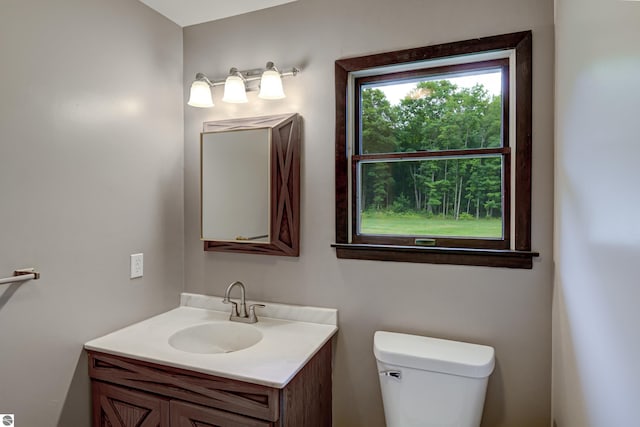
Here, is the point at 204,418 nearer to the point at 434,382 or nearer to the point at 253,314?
the point at 253,314

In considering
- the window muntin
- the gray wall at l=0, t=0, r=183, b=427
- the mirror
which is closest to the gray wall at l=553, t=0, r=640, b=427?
the window muntin

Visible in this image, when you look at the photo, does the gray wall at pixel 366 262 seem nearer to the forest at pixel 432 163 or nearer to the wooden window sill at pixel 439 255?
the wooden window sill at pixel 439 255

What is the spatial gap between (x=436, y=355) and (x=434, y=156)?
84 centimetres

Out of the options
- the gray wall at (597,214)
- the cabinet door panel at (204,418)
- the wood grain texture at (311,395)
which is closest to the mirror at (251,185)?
the wood grain texture at (311,395)

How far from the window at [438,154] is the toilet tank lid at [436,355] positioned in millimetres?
341

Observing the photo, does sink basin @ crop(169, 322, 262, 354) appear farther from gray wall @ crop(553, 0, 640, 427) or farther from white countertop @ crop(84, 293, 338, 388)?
gray wall @ crop(553, 0, 640, 427)

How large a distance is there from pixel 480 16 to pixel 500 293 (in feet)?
3.79

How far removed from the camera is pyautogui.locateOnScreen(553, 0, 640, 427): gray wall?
72cm

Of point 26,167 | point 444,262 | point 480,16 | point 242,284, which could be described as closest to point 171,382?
point 242,284

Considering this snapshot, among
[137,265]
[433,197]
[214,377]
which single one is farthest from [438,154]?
[137,265]

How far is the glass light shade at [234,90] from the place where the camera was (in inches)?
70.5

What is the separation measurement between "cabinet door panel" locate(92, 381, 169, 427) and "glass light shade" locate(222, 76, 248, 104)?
1358mm

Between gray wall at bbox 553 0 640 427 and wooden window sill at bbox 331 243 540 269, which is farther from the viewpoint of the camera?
wooden window sill at bbox 331 243 540 269

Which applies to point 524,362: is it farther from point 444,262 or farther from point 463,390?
point 444,262
